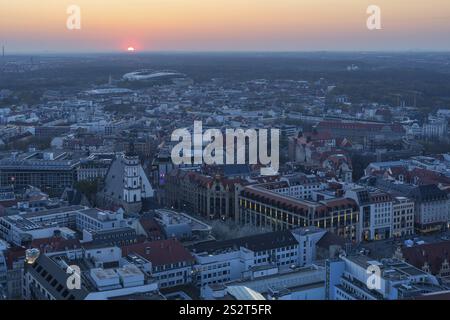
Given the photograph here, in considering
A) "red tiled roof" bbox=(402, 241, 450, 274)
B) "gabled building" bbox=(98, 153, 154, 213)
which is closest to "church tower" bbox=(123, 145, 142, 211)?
"gabled building" bbox=(98, 153, 154, 213)

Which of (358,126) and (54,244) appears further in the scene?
(358,126)

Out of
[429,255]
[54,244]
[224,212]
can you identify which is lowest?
[224,212]

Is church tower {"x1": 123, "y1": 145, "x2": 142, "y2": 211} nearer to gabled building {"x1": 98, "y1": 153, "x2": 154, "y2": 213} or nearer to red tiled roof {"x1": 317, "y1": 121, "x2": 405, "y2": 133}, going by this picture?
gabled building {"x1": 98, "y1": 153, "x2": 154, "y2": 213}

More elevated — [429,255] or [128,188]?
[128,188]

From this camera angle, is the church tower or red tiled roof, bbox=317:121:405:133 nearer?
the church tower

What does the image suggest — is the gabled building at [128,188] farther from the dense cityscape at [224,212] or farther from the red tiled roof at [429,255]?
the red tiled roof at [429,255]

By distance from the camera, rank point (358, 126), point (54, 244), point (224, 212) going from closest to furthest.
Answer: point (54, 244) → point (224, 212) → point (358, 126)

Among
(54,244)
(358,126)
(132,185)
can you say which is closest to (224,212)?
(132,185)

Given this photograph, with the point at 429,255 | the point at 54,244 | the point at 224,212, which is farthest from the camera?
the point at 224,212

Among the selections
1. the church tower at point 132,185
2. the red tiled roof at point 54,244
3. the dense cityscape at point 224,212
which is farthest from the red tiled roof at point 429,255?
the church tower at point 132,185

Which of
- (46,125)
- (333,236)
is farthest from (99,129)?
(333,236)

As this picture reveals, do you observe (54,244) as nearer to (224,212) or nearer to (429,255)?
(224,212)

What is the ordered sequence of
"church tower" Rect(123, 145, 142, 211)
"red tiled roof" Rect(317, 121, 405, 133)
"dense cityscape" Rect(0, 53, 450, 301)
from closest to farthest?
"dense cityscape" Rect(0, 53, 450, 301)
"church tower" Rect(123, 145, 142, 211)
"red tiled roof" Rect(317, 121, 405, 133)

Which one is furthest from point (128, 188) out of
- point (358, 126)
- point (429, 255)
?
point (358, 126)
